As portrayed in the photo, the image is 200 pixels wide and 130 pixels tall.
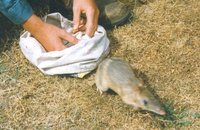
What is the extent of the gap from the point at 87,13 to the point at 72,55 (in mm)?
406

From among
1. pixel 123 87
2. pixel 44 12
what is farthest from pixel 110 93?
pixel 44 12

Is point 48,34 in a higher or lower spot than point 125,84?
higher

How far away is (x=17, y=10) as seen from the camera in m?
3.86

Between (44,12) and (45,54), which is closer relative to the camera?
(45,54)

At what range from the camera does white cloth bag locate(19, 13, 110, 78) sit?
12.5 ft

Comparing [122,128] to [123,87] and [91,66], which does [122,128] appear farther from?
[91,66]

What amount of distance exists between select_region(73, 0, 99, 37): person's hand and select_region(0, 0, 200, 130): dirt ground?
0.35 m

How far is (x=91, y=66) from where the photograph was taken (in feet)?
12.7

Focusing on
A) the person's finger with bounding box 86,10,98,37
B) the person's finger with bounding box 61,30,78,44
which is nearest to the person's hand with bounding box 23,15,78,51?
the person's finger with bounding box 61,30,78,44

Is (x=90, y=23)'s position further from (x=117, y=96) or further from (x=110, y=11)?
(x=117, y=96)

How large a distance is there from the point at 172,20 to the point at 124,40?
22.0 inches

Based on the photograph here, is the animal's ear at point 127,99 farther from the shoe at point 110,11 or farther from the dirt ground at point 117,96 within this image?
the shoe at point 110,11

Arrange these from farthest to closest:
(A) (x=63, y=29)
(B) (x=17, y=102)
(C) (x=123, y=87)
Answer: (A) (x=63, y=29)
(B) (x=17, y=102)
(C) (x=123, y=87)

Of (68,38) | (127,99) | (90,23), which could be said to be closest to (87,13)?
(90,23)
